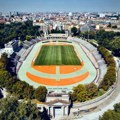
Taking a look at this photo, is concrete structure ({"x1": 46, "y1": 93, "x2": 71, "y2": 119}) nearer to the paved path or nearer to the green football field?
the paved path

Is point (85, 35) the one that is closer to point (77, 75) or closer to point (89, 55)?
point (89, 55)

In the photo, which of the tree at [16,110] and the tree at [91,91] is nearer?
the tree at [16,110]

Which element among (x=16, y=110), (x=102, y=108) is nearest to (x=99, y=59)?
(x=102, y=108)

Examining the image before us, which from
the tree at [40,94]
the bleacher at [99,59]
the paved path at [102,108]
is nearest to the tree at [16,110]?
the tree at [40,94]

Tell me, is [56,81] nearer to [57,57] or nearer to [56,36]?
[57,57]

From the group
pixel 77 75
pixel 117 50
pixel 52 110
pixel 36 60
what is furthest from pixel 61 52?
pixel 52 110

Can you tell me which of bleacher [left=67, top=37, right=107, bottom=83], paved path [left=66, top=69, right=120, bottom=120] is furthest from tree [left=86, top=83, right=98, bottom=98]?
bleacher [left=67, top=37, right=107, bottom=83]

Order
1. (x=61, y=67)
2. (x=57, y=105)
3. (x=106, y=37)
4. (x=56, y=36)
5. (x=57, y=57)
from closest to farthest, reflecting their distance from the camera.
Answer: (x=57, y=105) < (x=61, y=67) < (x=57, y=57) < (x=106, y=37) < (x=56, y=36)

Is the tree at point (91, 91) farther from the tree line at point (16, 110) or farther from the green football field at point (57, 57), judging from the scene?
the green football field at point (57, 57)
